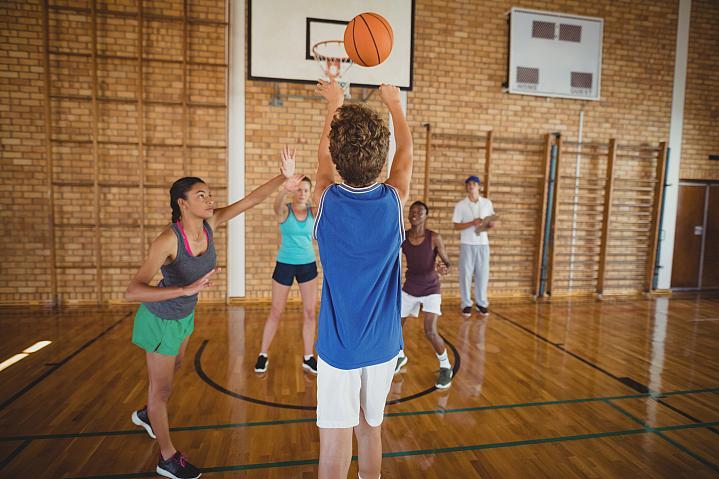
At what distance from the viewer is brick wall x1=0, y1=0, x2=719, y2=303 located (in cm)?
605

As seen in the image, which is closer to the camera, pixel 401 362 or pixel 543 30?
pixel 401 362

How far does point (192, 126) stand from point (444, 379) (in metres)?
4.96

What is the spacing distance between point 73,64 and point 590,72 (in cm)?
790

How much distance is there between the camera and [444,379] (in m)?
3.77

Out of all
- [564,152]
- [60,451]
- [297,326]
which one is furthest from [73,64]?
[564,152]

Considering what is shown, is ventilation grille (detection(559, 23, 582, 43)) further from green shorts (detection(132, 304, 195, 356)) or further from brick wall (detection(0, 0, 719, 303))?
green shorts (detection(132, 304, 195, 356))

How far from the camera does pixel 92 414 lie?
319cm

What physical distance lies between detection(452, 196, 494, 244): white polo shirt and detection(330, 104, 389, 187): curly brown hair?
496 centimetres

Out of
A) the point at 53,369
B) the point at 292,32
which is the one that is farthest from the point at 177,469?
the point at 292,32

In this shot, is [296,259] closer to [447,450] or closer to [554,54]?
[447,450]

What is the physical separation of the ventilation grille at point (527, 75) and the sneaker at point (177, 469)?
694cm

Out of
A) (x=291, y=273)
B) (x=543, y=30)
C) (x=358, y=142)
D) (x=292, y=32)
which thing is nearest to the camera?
(x=358, y=142)

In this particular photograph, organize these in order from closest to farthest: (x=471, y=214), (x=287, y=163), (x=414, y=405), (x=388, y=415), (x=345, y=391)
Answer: (x=345, y=391), (x=287, y=163), (x=388, y=415), (x=414, y=405), (x=471, y=214)

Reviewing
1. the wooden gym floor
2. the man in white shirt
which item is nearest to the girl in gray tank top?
the wooden gym floor
